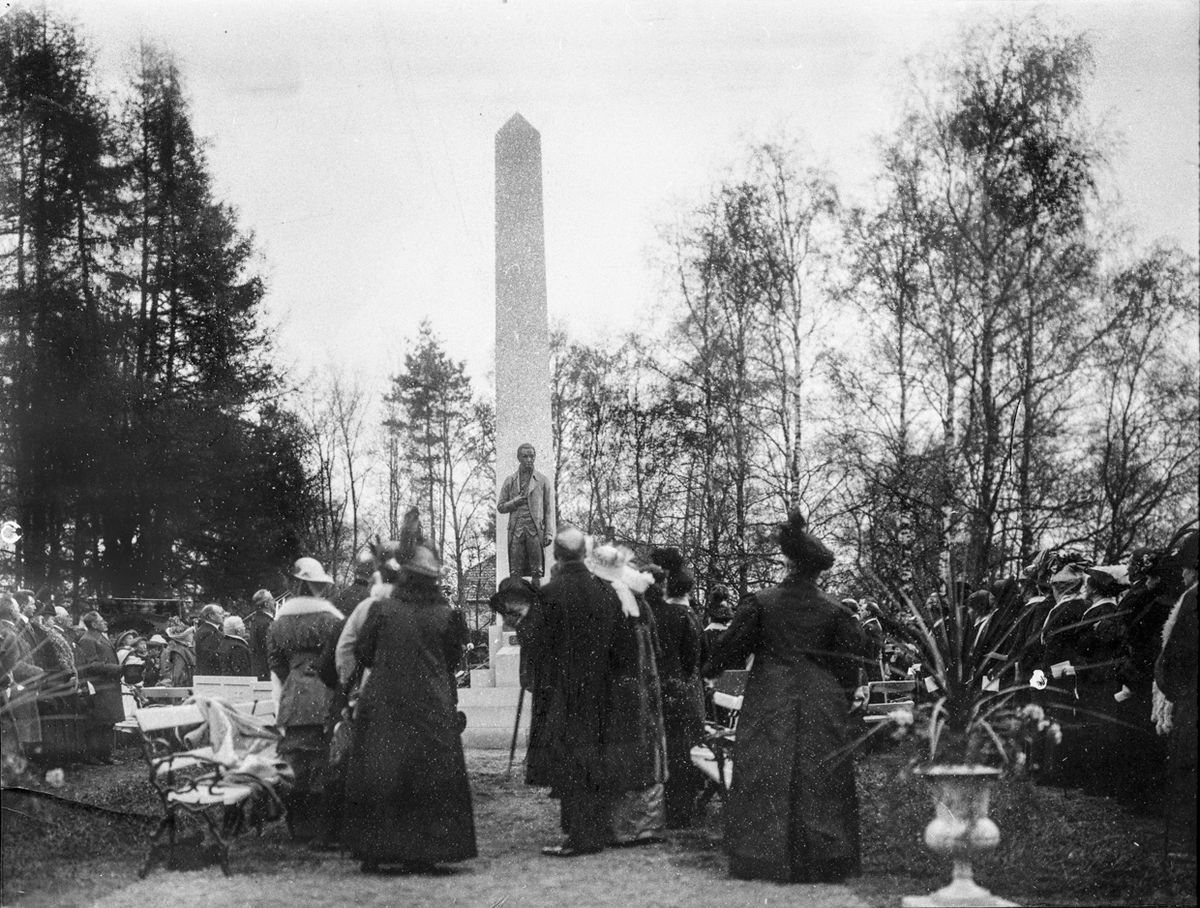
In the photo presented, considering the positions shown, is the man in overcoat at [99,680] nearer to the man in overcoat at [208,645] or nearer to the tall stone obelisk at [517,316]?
the man in overcoat at [208,645]

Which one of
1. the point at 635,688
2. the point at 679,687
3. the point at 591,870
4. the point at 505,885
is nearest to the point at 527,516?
the point at 679,687

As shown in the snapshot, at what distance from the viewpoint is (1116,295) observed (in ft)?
40.1

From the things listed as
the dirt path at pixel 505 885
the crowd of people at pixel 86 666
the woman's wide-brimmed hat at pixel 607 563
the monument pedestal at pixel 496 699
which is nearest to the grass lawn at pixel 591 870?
the dirt path at pixel 505 885

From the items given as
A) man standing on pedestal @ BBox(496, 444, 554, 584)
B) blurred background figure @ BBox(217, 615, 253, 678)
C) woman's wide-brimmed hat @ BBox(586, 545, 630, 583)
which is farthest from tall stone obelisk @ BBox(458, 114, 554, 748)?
woman's wide-brimmed hat @ BBox(586, 545, 630, 583)

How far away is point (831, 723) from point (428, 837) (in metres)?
2.06

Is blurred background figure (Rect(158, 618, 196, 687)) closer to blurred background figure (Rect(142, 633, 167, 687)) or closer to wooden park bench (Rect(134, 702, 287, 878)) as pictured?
blurred background figure (Rect(142, 633, 167, 687))

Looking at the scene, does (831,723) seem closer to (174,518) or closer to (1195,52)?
(1195,52)

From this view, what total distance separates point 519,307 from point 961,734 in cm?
977

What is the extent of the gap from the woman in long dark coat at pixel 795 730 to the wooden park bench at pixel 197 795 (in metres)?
2.58

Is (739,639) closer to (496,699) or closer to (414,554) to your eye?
(414,554)

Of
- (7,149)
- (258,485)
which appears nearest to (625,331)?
(258,485)

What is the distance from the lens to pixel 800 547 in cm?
600

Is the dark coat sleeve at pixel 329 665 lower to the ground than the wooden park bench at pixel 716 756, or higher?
higher

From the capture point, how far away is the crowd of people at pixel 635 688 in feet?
19.1
